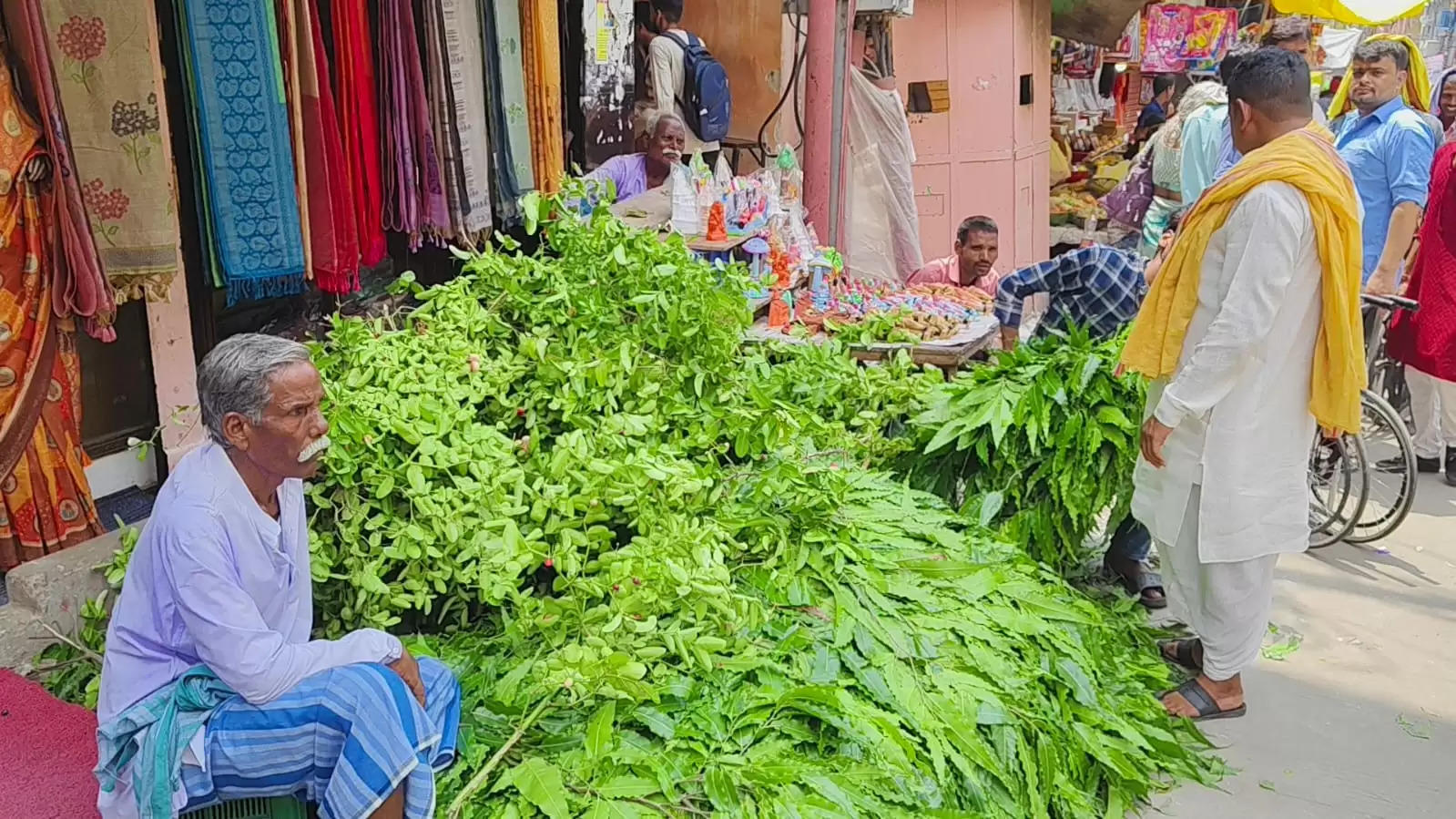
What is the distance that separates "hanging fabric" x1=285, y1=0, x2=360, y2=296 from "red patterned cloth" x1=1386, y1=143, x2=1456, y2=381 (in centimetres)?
509

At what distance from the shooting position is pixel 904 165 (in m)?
7.95

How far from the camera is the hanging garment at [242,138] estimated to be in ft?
11.8

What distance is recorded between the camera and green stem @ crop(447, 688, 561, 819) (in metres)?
2.36

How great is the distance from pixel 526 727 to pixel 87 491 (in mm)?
1853

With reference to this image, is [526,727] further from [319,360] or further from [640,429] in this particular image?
[319,360]

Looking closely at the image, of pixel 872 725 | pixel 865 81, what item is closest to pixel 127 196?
pixel 872 725

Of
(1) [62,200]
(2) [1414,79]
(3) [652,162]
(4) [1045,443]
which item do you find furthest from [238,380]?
(2) [1414,79]

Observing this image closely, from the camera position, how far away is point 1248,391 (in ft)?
10.9

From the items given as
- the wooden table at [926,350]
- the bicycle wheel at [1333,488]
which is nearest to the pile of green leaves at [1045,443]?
the wooden table at [926,350]

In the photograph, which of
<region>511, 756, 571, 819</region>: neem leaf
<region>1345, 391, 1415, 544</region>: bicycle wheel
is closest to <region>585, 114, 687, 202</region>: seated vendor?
<region>1345, 391, 1415, 544</region>: bicycle wheel

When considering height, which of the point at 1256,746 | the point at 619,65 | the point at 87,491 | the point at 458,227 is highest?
the point at 619,65

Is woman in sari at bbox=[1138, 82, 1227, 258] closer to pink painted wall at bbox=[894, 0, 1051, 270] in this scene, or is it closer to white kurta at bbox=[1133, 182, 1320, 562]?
pink painted wall at bbox=[894, 0, 1051, 270]

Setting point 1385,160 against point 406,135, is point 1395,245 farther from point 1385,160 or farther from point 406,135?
point 406,135

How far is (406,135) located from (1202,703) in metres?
3.38
